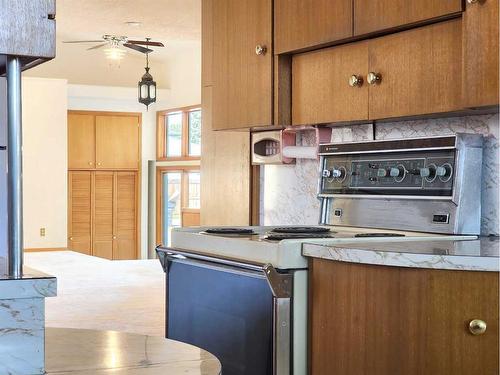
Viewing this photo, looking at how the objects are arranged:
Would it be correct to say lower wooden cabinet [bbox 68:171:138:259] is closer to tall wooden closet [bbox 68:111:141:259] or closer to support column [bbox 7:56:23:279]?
tall wooden closet [bbox 68:111:141:259]

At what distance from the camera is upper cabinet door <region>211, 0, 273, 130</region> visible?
10.3 feet

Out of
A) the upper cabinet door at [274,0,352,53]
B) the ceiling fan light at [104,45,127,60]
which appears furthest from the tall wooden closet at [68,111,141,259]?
the upper cabinet door at [274,0,352,53]

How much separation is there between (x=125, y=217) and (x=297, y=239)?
31.4 feet

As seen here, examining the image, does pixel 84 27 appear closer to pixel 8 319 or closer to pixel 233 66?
pixel 233 66

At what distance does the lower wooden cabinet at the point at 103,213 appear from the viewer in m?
11.3

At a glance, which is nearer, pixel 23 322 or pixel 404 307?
pixel 23 322

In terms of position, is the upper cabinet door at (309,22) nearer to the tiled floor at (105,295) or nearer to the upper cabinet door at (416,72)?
the upper cabinet door at (416,72)

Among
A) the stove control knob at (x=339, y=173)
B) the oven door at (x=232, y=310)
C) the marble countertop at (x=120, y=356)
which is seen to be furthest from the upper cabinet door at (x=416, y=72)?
the marble countertop at (x=120, y=356)

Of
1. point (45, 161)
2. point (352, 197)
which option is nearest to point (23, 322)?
point (352, 197)

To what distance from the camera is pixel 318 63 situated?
2.96 metres

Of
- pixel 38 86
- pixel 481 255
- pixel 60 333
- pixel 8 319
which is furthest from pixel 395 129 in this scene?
pixel 38 86

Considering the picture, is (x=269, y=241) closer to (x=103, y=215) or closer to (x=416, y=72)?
(x=416, y=72)

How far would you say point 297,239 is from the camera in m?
2.34

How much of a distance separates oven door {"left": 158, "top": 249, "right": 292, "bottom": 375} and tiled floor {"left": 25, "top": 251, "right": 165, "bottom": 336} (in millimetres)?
1922
